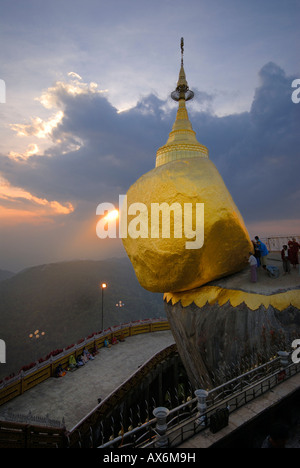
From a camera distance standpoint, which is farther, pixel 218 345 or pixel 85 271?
pixel 85 271

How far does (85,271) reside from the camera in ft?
410

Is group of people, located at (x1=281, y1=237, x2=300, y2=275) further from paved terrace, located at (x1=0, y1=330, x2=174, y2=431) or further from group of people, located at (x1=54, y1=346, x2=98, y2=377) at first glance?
group of people, located at (x1=54, y1=346, x2=98, y2=377)

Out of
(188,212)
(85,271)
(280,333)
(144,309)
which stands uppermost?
(188,212)

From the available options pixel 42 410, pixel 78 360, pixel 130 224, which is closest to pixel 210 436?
pixel 130 224

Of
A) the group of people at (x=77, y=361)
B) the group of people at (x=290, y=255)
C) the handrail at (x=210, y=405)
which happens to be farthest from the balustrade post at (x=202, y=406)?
the group of people at (x=77, y=361)

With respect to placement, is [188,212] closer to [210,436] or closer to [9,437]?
[210,436]

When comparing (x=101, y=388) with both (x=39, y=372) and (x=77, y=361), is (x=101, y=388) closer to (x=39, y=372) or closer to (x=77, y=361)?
(x=77, y=361)

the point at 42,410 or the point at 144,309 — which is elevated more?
the point at 42,410

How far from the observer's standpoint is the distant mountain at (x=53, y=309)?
6869 centimetres

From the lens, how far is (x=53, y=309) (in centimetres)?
8581

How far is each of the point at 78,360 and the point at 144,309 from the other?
9354cm

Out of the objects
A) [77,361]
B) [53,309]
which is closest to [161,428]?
[77,361]

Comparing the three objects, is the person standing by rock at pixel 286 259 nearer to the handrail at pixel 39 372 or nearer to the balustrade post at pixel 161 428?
the balustrade post at pixel 161 428

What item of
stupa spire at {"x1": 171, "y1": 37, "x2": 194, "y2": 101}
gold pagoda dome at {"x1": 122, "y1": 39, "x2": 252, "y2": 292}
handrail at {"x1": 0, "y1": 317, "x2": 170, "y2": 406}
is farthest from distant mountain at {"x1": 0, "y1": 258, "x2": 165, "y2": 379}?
stupa spire at {"x1": 171, "y1": 37, "x2": 194, "y2": 101}
